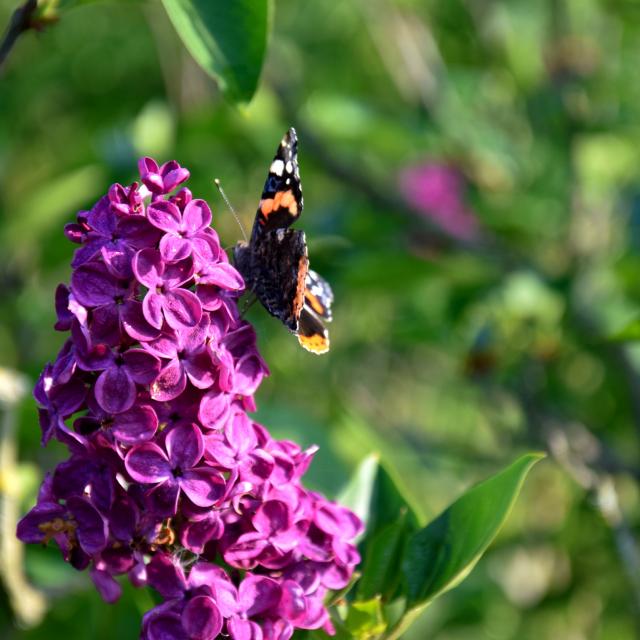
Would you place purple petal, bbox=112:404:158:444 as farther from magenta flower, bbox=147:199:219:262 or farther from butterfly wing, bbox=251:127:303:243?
butterfly wing, bbox=251:127:303:243

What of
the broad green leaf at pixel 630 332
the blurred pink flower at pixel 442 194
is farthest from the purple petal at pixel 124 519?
the blurred pink flower at pixel 442 194

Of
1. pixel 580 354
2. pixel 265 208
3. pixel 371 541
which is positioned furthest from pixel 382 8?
pixel 371 541

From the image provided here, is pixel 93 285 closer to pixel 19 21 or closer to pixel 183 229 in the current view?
pixel 183 229

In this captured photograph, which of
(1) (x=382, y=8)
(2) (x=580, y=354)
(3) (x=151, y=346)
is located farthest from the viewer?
(1) (x=382, y=8)

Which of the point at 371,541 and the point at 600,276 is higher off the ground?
the point at 371,541

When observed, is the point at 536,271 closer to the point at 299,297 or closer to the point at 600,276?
the point at 600,276

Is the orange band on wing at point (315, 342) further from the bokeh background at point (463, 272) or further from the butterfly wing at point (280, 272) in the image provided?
the bokeh background at point (463, 272)
